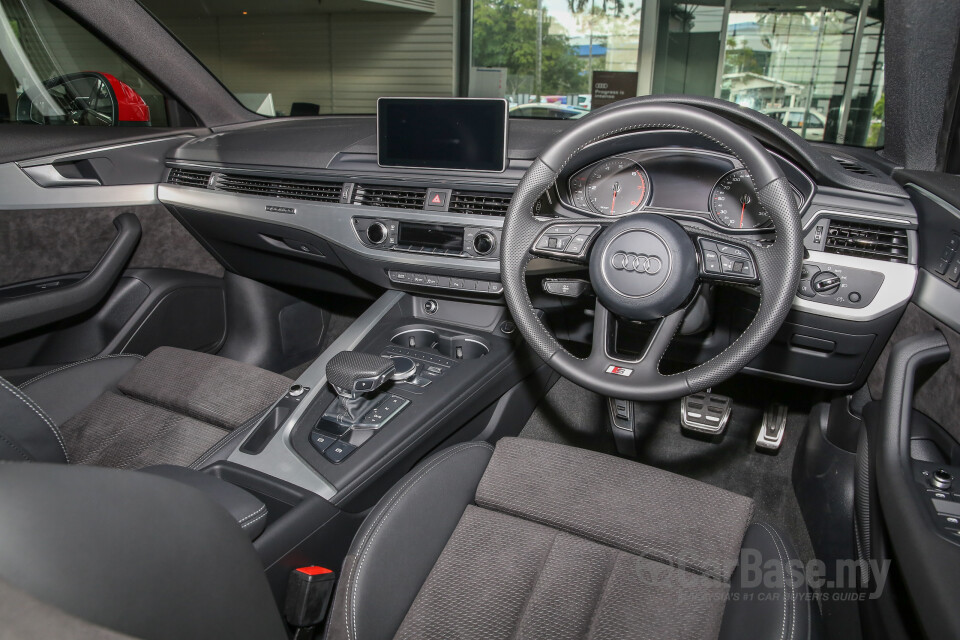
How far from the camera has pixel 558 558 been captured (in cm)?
135

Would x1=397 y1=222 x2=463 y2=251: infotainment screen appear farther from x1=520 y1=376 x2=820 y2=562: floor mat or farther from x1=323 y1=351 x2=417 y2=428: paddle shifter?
x1=520 y1=376 x2=820 y2=562: floor mat

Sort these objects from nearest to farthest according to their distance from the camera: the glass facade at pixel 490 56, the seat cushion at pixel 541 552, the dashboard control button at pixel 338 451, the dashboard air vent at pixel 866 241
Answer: the seat cushion at pixel 541 552 → the dashboard air vent at pixel 866 241 → the dashboard control button at pixel 338 451 → the glass facade at pixel 490 56

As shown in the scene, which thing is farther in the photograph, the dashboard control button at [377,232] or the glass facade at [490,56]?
the glass facade at [490,56]

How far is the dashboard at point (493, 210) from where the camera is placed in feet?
4.98

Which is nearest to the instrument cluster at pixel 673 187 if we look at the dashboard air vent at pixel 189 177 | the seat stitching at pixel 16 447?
the seat stitching at pixel 16 447

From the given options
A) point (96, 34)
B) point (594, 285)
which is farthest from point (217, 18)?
point (594, 285)

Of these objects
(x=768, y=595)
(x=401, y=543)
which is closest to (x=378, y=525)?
(x=401, y=543)

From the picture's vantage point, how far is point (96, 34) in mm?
2207

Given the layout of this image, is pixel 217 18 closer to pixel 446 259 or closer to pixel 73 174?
pixel 73 174

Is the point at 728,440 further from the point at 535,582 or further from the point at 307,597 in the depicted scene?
the point at 307,597

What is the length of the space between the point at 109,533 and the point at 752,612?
3.44 feet

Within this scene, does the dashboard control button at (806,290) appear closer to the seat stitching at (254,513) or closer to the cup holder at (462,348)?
the cup holder at (462,348)

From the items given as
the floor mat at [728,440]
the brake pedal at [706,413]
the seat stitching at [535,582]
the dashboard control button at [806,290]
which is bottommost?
the floor mat at [728,440]

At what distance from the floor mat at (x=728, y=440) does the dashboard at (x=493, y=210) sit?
0.41 meters
